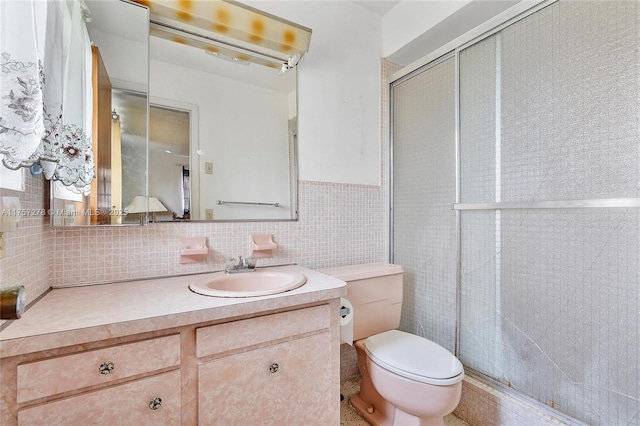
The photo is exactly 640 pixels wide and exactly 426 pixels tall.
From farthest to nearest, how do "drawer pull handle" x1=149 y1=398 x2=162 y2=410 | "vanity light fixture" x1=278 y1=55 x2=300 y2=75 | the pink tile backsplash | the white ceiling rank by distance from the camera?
the white ceiling
"vanity light fixture" x1=278 y1=55 x2=300 y2=75
the pink tile backsplash
"drawer pull handle" x1=149 y1=398 x2=162 y2=410

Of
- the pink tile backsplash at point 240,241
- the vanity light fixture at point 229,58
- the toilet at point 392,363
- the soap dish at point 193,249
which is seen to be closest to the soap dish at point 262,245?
the pink tile backsplash at point 240,241

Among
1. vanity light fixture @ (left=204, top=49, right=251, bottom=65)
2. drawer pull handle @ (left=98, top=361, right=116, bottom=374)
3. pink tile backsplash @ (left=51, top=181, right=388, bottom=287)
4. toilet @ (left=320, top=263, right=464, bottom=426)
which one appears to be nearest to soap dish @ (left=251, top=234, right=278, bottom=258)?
pink tile backsplash @ (left=51, top=181, right=388, bottom=287)

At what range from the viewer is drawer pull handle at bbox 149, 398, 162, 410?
81cm

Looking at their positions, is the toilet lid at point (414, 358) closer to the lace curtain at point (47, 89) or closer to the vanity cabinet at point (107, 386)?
the vanity cabinet at point (107, 386)

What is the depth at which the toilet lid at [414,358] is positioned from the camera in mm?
1167

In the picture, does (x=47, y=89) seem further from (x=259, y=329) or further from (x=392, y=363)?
(x=392, y=363)

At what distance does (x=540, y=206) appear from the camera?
123cm

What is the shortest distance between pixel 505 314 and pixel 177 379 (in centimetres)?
143

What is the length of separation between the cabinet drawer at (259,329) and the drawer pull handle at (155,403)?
0.50 feet

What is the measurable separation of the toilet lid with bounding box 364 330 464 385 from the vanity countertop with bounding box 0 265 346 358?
0.45 metres

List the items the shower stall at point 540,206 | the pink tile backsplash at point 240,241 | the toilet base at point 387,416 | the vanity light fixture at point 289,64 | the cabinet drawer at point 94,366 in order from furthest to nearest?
the vanity light fixture at point 289,64 → the toilet base at point 387,416 → the pink tile backsplash at point 240,241 → the shower stall at point 540,206 → the cabinet drawer at point 94,366

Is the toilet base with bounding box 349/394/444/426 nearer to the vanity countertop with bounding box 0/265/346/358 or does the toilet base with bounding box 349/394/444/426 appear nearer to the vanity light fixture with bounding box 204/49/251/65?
the vanity countertop with bounding box 0/265/346/358

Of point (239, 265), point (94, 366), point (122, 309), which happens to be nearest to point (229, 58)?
point (239, 265)

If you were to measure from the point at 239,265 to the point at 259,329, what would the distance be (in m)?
0.45
